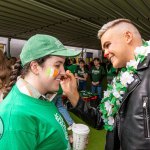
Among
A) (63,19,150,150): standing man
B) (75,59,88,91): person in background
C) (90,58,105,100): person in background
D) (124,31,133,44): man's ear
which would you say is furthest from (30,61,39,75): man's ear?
(75,59,88,91): person in background

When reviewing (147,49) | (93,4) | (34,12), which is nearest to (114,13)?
(93,4)

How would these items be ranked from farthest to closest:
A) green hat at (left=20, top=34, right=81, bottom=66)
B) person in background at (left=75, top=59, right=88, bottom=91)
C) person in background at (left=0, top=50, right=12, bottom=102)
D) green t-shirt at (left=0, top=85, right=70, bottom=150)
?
1. person in background at (left=75, top=59, right=88, bottom=91)
2. person in background at (left=0, top=50, right=12, bottom=102)
3. green hat at (left=20, top=34, right=81, bottom=66)
4. green t-shirt at (left=0, top=85, right=70, bottom=150)

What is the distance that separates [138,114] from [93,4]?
4809mm

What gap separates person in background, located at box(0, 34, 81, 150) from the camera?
1226mm

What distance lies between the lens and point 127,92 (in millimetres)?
1646

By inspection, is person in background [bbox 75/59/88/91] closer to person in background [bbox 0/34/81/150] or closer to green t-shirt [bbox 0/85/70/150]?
person in background [bbox 0/34/81/150]

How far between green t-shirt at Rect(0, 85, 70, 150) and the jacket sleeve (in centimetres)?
73

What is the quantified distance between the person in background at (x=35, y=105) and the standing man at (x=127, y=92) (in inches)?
14.0

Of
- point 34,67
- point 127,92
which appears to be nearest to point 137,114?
point 127,92

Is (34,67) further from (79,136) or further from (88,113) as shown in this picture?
(79,136)

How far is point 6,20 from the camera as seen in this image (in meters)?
8.41

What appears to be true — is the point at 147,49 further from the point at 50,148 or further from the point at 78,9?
the point at 78,9

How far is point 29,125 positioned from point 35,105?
6.5 inches

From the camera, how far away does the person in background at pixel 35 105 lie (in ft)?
4.02
